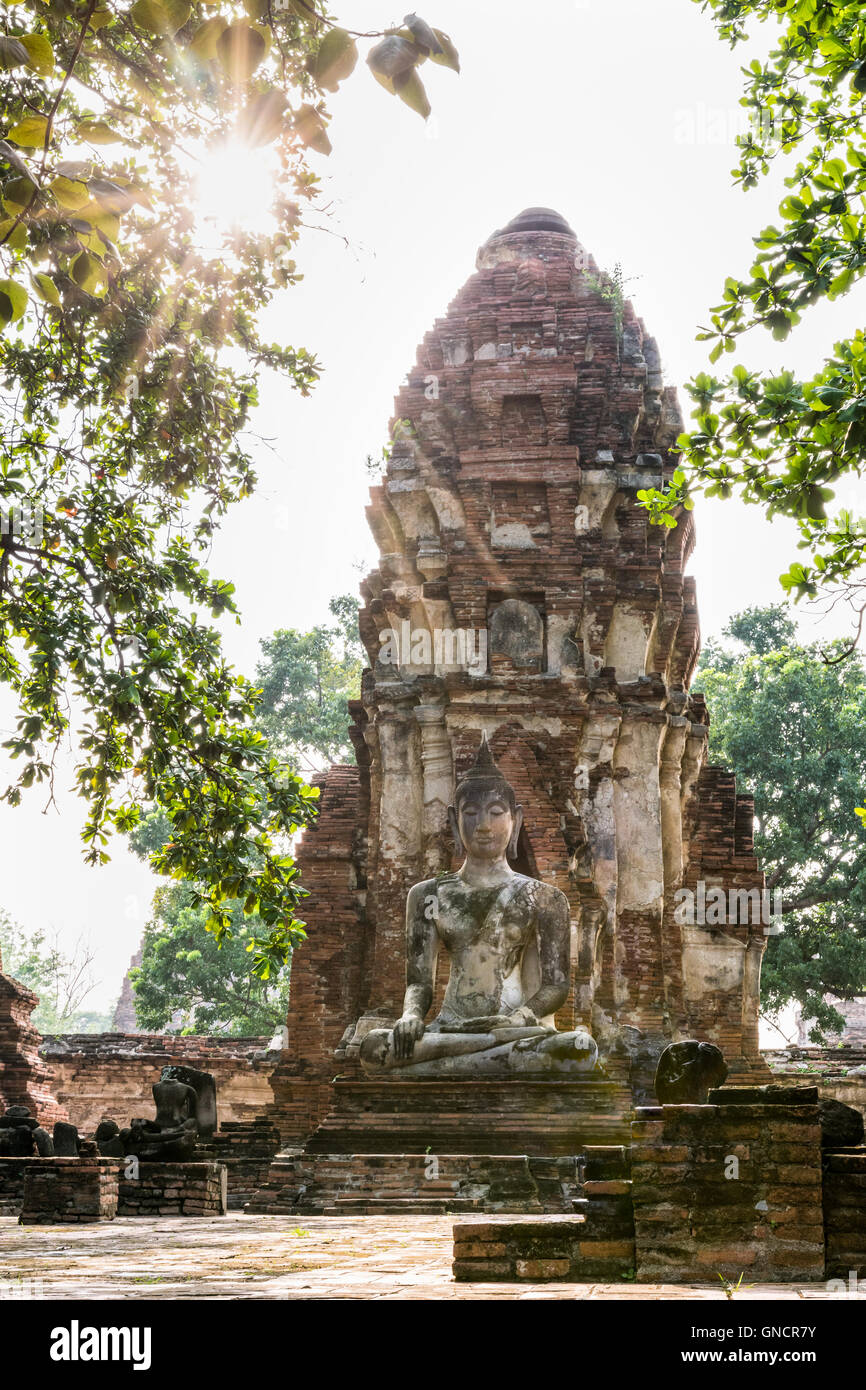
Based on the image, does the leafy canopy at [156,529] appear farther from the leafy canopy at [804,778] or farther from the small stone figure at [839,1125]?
the leafy canopy at [804,778]

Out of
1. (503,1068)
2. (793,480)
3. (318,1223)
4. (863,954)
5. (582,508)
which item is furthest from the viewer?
(863,954)

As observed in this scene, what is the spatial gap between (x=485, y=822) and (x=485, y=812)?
0.08m

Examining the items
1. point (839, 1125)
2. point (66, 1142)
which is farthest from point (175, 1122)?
point (839, 1125)

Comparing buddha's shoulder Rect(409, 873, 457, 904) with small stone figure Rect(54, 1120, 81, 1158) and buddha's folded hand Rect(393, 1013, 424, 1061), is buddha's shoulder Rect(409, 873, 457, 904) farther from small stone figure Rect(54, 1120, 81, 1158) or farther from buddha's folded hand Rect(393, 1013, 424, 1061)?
small stone figure Rect(54, 1120, 81, 1158)

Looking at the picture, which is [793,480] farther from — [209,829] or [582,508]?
[582,508]

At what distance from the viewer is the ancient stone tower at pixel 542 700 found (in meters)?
13.5

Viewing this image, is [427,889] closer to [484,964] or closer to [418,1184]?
[484,964]

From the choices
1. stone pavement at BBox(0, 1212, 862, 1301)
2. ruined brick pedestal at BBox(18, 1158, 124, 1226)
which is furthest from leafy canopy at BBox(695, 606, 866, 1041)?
stone pavement at BBox(0, 1212, 862, 1301)

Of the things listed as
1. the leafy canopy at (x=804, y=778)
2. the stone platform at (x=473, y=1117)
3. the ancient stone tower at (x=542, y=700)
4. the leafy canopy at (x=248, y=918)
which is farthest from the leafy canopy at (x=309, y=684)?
the stone platform at (x=473, y=1117)

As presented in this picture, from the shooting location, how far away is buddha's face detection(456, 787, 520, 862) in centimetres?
1096

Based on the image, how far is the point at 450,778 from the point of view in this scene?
13883mm

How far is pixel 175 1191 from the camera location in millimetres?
9008
